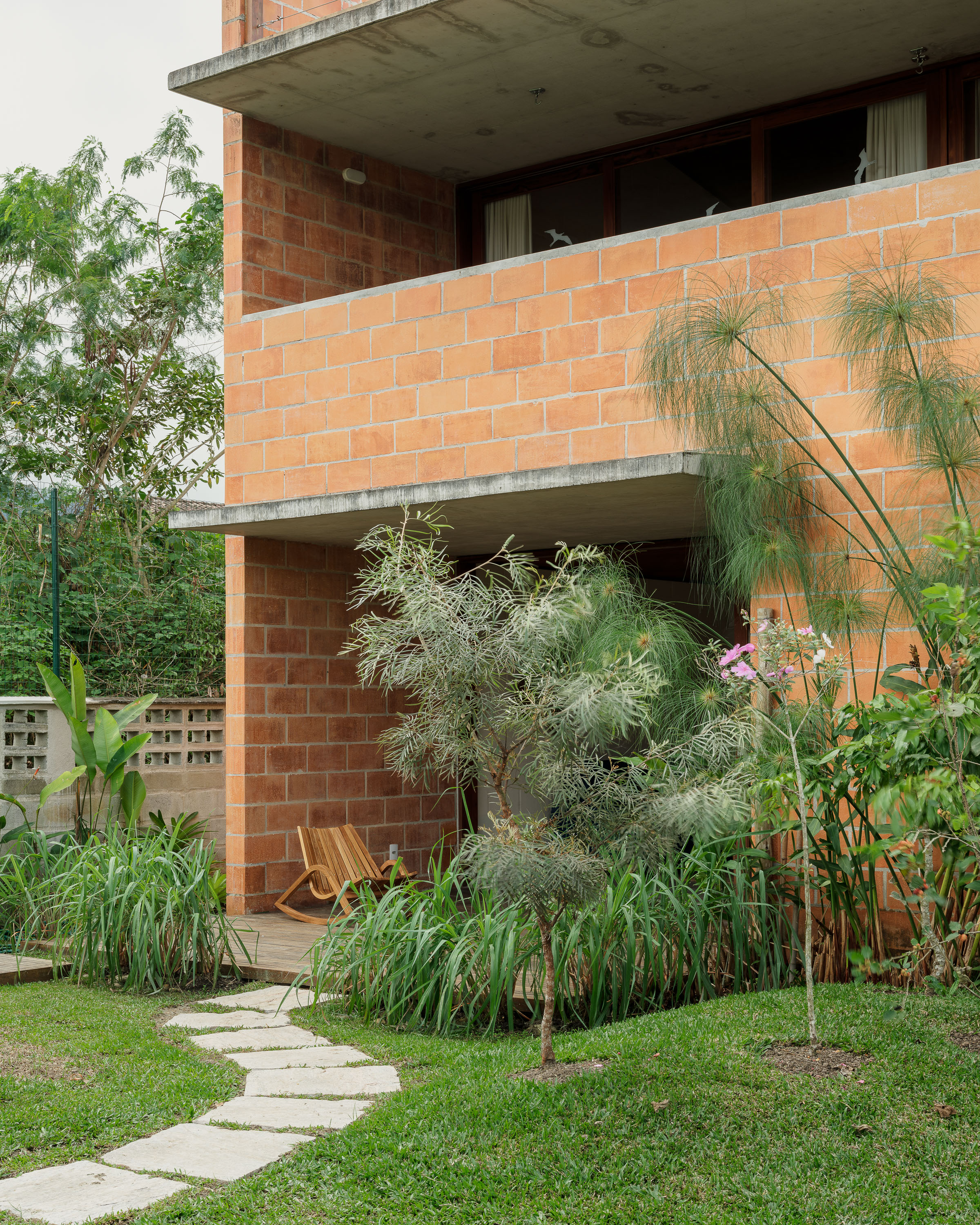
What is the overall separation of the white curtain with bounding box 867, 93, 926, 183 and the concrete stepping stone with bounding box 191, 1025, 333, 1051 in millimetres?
6372

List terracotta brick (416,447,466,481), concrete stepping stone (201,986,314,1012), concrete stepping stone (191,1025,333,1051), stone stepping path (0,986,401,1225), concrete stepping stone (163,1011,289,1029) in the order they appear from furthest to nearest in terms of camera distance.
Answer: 1. terracotta brick (416,447,466,481)
2. concrete stepping stone (201,986,314,1012)
3. concrete stepping stone (163,1011,289,1029)
4. concrete stepping stone (191,1025,333,1051)
5. stone stepping path (0,986,401,1225)

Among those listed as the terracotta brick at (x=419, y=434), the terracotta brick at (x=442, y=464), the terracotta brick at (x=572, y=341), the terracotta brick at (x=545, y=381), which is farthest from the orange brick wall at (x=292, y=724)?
the terracotta brick at (x=572, y=341)

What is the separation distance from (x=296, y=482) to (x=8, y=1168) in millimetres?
5427

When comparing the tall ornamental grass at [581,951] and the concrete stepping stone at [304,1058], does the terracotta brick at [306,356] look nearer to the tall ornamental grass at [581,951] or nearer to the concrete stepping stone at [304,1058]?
the tall ornamental grass at [581,951]

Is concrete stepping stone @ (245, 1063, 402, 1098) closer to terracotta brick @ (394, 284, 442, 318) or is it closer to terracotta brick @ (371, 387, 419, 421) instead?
terracotta brick @ (371, 387, 419, 421)

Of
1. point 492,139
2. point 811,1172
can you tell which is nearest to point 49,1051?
point 811,1172

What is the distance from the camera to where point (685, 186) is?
32.0 feet

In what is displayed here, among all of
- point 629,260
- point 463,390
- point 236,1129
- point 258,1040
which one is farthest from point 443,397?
point 236,1129

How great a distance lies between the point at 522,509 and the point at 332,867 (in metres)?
3.01

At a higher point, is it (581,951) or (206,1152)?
(581,951)

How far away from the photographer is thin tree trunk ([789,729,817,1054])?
4.97 m

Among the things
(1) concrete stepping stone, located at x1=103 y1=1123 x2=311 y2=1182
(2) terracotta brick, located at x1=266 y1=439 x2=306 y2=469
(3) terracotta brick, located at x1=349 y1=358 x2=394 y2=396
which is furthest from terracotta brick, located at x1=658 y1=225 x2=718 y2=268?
(1) concrete stepping stone, located at x1=103 y1=1123 x2=311 y2=1182

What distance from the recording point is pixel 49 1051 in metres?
5.81

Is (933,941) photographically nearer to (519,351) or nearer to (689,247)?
(689,247)
